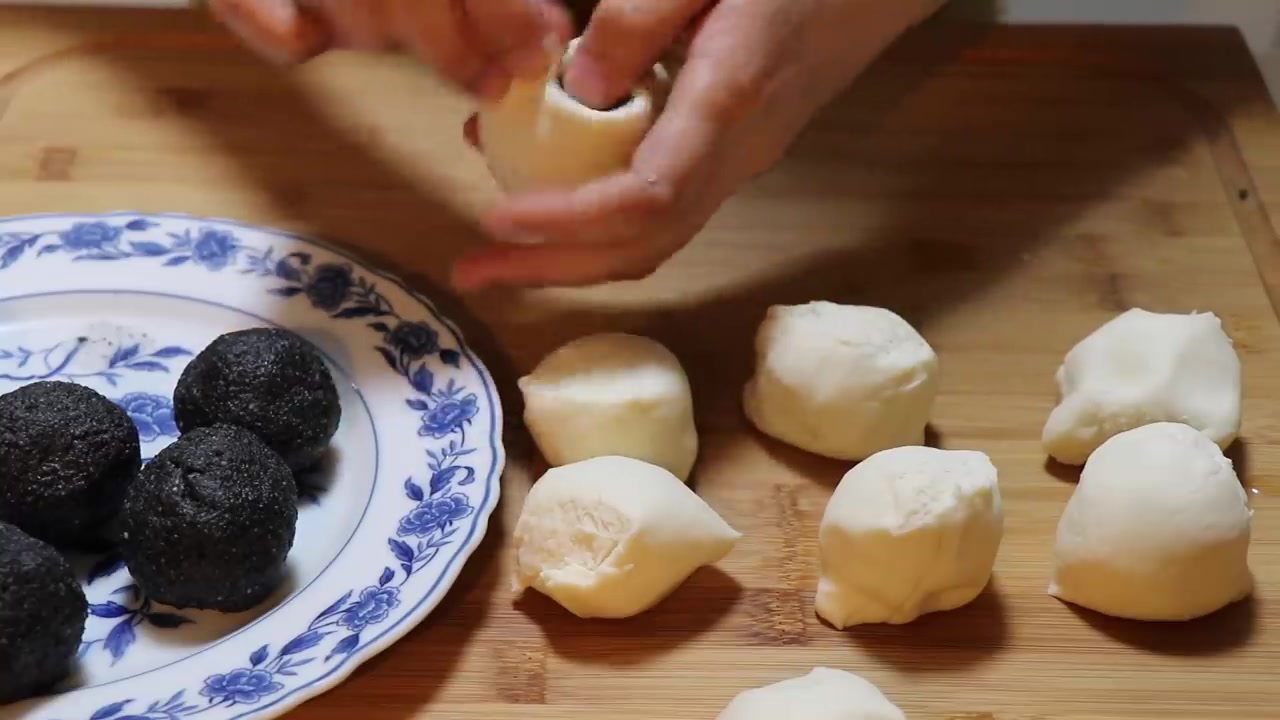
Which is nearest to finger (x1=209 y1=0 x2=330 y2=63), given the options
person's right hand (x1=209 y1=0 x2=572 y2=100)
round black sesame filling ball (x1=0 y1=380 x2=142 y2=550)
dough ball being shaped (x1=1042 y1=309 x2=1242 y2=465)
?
person's right hand (x1=209 y1=0 x2=572 y2=100)

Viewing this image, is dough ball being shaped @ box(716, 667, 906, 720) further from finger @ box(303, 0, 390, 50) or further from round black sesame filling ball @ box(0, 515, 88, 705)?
finger @ box(303, 0, 390, 50)

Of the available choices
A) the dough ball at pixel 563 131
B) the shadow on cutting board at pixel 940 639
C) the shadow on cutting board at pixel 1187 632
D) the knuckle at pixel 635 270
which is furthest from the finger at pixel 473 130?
the shadow on cutting board at pixel 1187 632

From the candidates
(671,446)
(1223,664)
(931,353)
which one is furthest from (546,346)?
(1223,664)

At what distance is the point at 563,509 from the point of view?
96 cm

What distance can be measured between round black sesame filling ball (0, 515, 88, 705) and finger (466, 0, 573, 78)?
0.52m

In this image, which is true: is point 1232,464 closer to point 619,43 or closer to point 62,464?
point 619,43

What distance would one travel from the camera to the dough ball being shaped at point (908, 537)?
934 millimetres

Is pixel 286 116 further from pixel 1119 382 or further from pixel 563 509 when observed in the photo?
pixel 1119 382

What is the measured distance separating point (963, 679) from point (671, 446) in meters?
0.29

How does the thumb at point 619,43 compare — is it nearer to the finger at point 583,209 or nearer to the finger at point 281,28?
the finger at point 583,209

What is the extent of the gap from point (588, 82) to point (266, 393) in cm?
37

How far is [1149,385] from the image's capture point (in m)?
1.07

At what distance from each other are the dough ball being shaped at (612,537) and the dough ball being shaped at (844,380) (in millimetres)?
145

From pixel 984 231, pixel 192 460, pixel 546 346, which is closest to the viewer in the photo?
pixel 192 460
